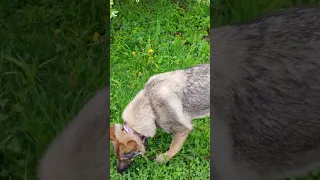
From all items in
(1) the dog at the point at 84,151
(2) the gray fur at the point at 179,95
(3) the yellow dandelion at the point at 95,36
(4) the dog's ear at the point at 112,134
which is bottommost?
(1) the dog at the point at 84,151

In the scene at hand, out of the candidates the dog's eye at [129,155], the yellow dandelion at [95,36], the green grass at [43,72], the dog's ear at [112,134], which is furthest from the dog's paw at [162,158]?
the yellow dandelion at [95,36]

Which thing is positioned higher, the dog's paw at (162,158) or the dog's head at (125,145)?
the dog's head at (125,145)

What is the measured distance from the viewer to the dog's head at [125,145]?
9.41ft

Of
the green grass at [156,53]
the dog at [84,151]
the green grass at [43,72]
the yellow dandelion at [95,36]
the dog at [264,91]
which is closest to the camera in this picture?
the green grass at [156,53]

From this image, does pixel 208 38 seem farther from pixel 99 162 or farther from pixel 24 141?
pixel 24 141

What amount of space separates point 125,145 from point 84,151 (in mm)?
246

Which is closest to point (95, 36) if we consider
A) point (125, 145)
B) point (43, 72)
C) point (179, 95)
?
point (43, 72)

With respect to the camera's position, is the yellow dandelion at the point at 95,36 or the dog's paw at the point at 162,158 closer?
the dog's paw at the point at 162,158

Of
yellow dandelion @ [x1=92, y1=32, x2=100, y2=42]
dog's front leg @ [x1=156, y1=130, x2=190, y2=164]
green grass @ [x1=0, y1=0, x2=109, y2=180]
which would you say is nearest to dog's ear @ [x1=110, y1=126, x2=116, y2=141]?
dog's front leg @ [x1=156, y1=130, x2=190, y2=164]

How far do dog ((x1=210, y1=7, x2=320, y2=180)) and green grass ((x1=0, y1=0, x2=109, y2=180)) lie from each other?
65 cm

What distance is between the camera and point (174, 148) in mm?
2889

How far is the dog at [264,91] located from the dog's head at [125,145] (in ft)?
1.27

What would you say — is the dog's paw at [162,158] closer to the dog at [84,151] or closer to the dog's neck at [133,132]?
the dog's neck at [133,132]

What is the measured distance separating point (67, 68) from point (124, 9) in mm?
1182
